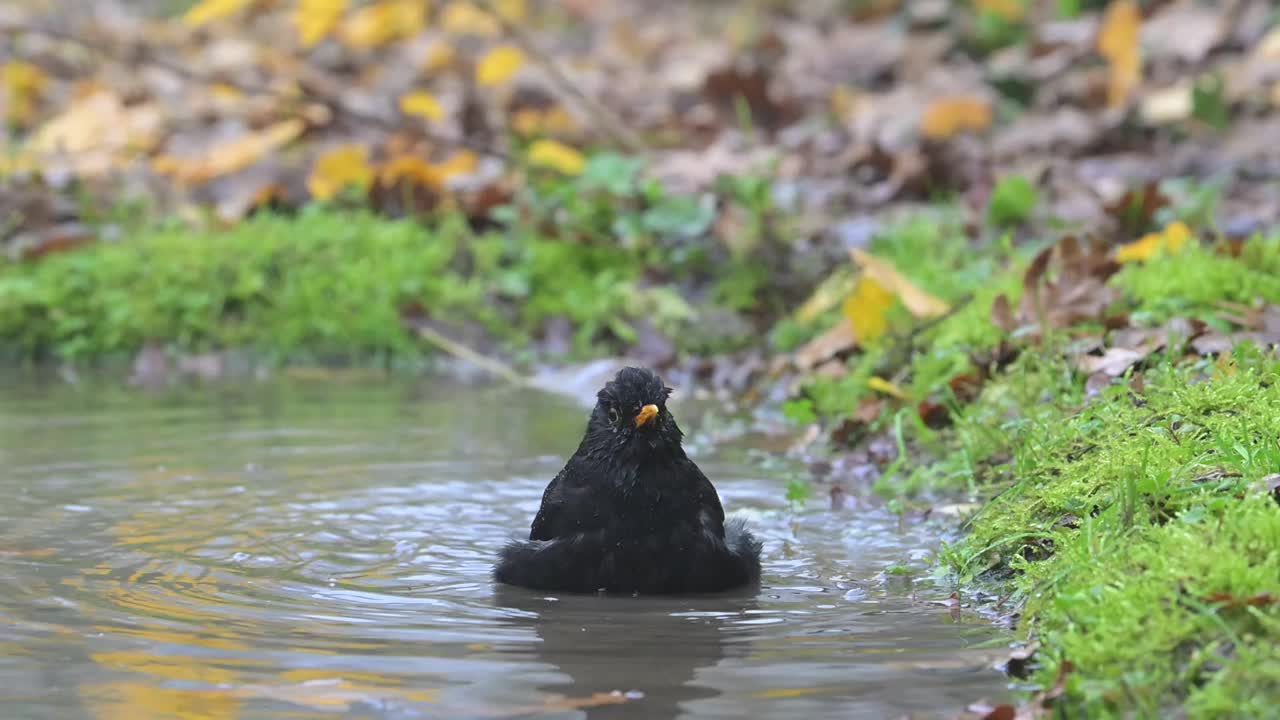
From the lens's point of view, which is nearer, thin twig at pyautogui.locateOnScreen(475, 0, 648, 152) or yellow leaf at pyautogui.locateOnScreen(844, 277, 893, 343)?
yellow leaf at pyautogui.locateOnScreen(844, 277, 893, 343)

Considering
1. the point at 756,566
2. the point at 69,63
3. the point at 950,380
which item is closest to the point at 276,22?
the point at 69,63

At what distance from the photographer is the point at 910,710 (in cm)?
361

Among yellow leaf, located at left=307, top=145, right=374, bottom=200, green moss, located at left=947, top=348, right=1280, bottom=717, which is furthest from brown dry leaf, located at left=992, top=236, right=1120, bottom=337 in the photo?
yellow leaf, located at left=307, top=145, right=374, bottom=200

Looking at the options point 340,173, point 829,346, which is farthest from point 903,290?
point 340,173

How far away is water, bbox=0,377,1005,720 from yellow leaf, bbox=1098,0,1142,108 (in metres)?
4.91

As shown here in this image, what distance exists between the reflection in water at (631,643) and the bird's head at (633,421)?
1.49ft

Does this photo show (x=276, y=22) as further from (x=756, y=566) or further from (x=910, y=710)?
(x=910, y=710)

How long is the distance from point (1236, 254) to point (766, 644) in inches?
142

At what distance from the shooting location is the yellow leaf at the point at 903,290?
731cm

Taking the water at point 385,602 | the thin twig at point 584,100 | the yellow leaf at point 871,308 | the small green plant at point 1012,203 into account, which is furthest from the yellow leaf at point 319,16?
the yellow leaf at point 871,308

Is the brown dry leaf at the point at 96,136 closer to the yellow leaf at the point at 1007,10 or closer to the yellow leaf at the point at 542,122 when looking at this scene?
the yellow leaf at the point at 542,122

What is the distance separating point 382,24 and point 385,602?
968cm

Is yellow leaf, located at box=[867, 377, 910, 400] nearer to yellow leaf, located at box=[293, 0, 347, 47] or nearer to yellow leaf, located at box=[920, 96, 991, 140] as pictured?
yellow leaf, located at box=[920, 96, 991, 140]

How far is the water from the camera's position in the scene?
3.75m
